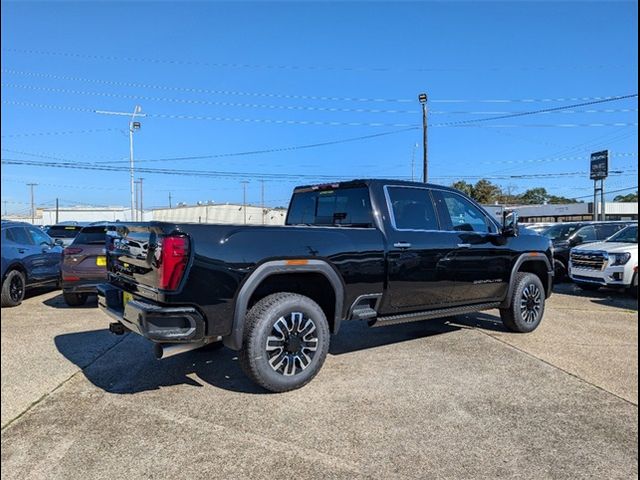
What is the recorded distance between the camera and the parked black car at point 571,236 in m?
13.0

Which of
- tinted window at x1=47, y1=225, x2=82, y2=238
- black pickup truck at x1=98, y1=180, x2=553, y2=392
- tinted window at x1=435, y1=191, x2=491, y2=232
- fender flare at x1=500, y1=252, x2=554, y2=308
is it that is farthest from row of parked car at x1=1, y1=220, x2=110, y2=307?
fender flare at x1=500, y1=252, x2=554, y2=308

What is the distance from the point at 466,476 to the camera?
292cm

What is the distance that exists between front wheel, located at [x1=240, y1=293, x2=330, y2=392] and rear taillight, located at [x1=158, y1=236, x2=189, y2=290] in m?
0.76

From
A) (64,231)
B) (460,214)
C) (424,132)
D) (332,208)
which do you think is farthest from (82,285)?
Result: (424,132)

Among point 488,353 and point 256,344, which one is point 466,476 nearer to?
point 256,344

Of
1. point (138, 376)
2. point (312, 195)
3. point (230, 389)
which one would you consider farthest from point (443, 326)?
point (138, 376)

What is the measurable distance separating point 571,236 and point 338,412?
39.1ft

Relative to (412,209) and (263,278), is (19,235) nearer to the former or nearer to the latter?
(263,278)

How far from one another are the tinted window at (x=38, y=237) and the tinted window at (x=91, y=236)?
1949 mm

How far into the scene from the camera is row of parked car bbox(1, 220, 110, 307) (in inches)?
297

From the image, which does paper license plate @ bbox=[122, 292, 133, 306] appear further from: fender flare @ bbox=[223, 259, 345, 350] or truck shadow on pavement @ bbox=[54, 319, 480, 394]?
fender flare @ bbox=[223, 259, 345, 350]

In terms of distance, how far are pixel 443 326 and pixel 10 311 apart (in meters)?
7.10

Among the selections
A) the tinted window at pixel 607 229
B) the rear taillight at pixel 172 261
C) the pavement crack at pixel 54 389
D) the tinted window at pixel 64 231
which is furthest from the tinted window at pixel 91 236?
the tinted window at pixel 607 229

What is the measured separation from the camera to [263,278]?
4027mm
